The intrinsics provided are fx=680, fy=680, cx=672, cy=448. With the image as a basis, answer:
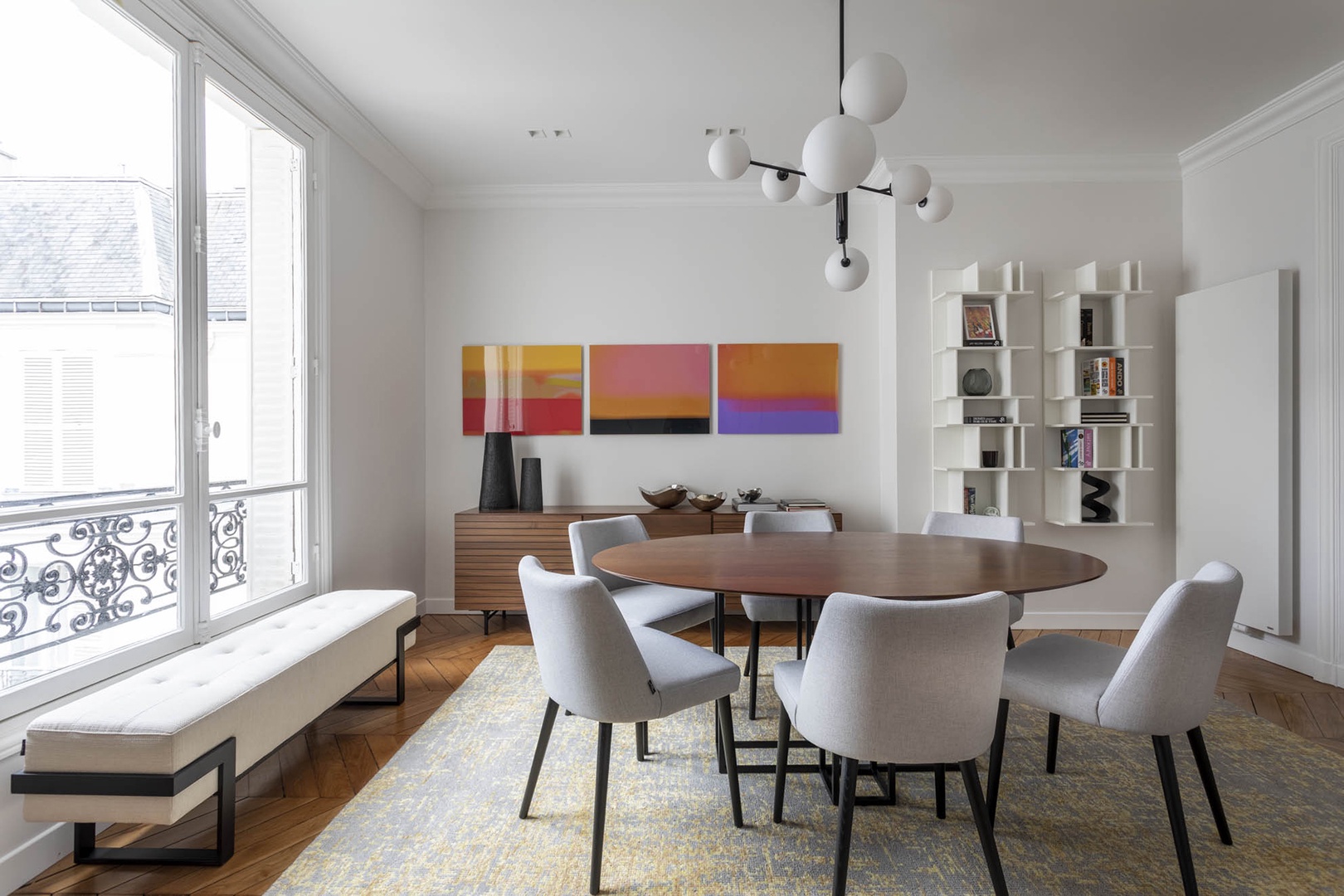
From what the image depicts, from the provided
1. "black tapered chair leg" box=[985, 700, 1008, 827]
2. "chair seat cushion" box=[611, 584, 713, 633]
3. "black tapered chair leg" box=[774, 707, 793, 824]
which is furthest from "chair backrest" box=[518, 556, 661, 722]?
"black tapered chair leg" box=[985, 700, 1008, 827]

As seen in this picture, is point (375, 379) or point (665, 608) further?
point (375, 379)

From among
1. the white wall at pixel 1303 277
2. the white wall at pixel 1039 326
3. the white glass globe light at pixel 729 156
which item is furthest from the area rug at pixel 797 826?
the white glass globe light at pixel 729 156

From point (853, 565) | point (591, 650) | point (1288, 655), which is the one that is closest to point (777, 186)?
point (853, 565)

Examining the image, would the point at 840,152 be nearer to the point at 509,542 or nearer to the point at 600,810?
the point at 600,810

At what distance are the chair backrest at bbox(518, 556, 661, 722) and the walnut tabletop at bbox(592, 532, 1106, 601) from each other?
0.60ft

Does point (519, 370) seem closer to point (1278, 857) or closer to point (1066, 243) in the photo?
point (1066, 243)

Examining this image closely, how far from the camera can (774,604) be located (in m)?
2.76

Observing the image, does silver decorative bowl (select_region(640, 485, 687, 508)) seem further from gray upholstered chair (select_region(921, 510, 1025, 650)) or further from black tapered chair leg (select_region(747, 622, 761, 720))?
gray upholstered chair (select_region(921, 510, 1025, 650))

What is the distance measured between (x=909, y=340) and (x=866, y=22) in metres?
1.86

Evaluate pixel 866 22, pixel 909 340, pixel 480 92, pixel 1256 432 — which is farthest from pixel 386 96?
pixel 1256 432

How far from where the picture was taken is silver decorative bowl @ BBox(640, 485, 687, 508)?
411cm

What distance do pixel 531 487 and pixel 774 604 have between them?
1.95m

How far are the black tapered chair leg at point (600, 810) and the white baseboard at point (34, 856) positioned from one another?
1.44m

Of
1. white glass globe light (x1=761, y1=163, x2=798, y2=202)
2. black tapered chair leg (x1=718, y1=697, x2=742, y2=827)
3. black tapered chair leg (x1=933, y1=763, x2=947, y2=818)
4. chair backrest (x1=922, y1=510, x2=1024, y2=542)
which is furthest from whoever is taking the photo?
chair backrest (x1=922, y1=510, x2=1024, y2=542)
